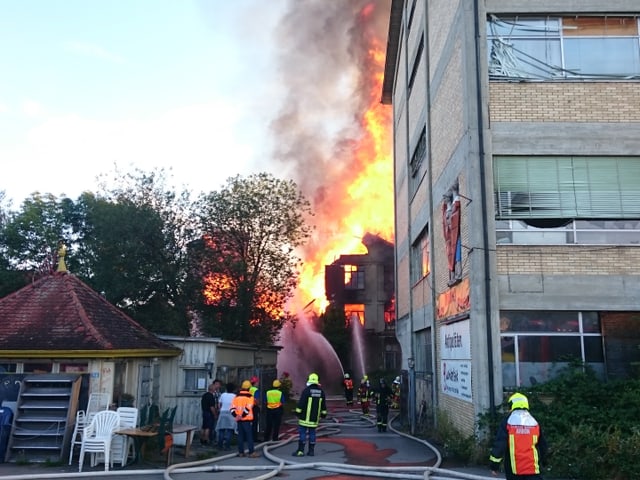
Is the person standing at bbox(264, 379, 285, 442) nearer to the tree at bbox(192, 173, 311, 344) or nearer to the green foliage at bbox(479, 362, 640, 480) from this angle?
the green foliage at bbox(479, 362, 640, 480)

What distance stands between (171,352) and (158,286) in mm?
10448

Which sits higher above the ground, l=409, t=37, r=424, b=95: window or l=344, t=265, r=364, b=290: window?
l=409, t=37, r=424, b=95: window

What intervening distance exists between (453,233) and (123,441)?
8426 millimetres

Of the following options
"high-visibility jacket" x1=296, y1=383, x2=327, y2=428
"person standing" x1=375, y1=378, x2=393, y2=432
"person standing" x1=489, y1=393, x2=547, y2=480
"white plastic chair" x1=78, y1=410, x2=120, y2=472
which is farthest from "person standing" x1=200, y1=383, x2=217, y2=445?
"person standing" x1=489, y1=393, x2=547, y2=480

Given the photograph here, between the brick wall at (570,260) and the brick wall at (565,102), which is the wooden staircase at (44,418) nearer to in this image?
the brick wall at (570,260)

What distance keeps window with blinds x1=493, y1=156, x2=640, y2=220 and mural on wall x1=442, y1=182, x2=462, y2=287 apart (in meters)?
1.24

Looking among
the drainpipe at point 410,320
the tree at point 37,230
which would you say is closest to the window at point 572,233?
the drainpipe at point 410,320

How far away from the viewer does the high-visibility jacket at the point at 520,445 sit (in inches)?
273

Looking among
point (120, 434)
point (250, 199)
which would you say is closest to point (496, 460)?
point (120, 434)

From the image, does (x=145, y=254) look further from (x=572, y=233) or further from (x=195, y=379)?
(x=572, y=233)

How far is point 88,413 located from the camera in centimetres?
1256

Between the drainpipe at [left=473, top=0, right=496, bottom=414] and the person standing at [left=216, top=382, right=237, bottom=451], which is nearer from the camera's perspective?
the drainpipe at [left=473, top=0, right=496, bottom=414]

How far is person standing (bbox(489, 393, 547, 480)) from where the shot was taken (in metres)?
6.94

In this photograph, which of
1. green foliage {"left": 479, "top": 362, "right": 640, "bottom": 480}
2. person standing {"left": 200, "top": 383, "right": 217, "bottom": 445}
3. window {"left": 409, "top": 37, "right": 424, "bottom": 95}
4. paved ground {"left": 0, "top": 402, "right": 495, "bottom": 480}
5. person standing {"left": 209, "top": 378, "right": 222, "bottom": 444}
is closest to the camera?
green foliage {"left": 479, "top": 362, "right": 640, "bottom": 480}
